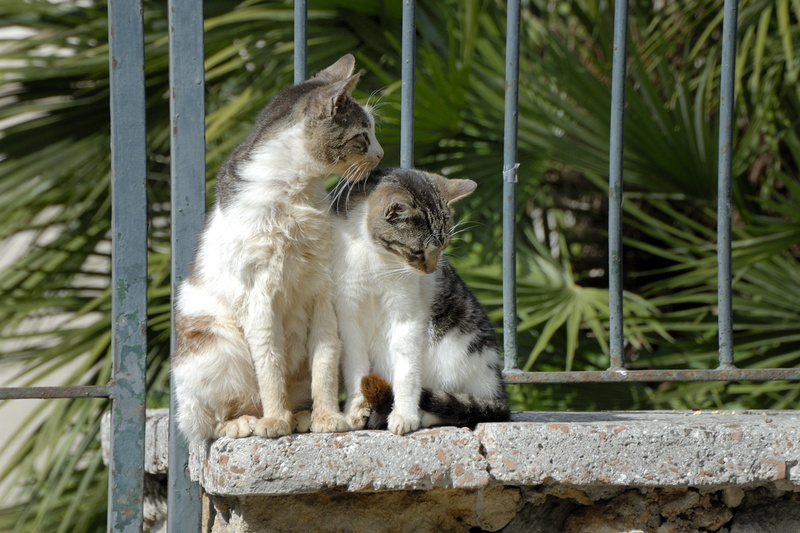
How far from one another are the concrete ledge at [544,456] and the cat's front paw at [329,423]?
0.23 ft

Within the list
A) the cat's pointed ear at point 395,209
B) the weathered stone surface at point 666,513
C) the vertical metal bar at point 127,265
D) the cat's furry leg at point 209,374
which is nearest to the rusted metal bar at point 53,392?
the vertical metal bar at point 127,265

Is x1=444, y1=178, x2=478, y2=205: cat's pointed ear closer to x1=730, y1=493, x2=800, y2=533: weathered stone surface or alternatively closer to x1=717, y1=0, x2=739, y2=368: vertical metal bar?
x1=717, y1=0, x2=739, y2=368: vertical metal bar

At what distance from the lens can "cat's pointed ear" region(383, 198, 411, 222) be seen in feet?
7.25

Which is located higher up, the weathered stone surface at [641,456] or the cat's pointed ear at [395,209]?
the cat's pointed ear at [395,209]

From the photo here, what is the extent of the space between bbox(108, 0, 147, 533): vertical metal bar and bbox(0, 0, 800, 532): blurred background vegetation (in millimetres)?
1521

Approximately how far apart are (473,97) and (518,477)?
2.56 metres

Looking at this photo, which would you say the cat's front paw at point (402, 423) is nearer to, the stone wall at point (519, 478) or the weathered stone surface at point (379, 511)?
the stone wall at point (519, 478)

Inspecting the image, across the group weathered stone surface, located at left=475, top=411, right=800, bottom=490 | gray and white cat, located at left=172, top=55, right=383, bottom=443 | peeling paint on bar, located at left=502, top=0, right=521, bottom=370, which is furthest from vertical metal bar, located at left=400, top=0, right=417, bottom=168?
weathered stone surface, located at left=475, top=411, right=800, bottom=490

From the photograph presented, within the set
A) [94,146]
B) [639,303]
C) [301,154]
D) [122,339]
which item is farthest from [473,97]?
[122,339]

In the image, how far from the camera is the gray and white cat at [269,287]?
2.00 metres

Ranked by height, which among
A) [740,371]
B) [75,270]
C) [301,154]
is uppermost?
[301,154]

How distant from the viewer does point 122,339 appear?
211cm

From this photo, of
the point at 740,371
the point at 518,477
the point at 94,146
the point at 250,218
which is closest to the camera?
the point at 518,477

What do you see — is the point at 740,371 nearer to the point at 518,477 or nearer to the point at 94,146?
the point at 518,477
